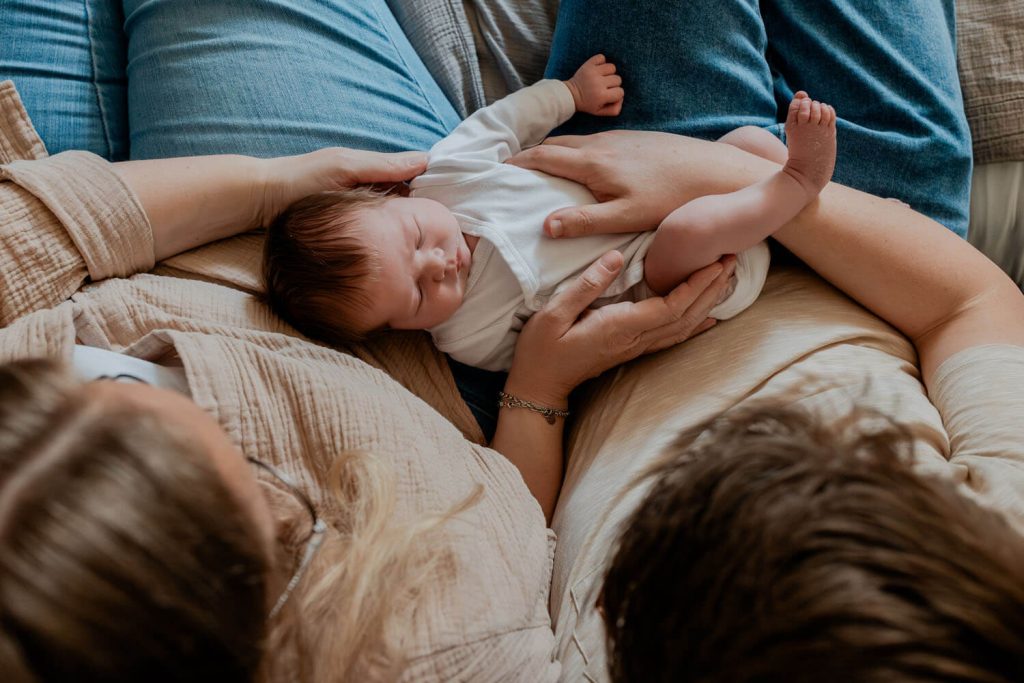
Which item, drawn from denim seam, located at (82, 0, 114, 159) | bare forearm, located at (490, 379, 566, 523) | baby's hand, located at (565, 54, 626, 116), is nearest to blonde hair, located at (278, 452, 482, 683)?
bare forearm, located at (490, 379, 566, 523)

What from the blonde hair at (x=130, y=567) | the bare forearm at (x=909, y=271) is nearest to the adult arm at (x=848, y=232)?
the bare forearm at (x=909, y=271)

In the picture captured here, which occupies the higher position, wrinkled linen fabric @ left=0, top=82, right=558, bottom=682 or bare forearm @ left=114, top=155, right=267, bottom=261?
bare forearm @ left=114, top=155, right=267, bottom=261

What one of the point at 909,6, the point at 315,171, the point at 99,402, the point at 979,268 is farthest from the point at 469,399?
the point at 909,6

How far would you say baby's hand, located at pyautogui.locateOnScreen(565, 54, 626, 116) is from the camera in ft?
4.21

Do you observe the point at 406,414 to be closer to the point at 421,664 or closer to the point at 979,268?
the point at 421,664

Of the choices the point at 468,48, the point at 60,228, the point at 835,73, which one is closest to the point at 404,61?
the point at 468,48

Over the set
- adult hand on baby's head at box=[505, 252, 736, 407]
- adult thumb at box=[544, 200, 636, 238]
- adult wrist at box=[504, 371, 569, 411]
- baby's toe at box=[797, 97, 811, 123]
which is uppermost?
baby's toe at box=[797, 97, 811, 123]

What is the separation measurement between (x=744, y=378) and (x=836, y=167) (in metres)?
0.50

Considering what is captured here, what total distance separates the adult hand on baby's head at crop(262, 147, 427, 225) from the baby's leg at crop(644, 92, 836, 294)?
530mm

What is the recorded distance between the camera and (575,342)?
3.78ft

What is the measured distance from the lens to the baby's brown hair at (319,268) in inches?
44.8

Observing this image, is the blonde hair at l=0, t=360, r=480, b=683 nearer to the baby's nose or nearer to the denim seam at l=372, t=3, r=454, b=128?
the baby's nose

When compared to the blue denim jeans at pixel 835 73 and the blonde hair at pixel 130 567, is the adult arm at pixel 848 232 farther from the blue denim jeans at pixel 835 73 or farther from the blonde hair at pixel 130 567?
the blonde hair at pixel 130 567

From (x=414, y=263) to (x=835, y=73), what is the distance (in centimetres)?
84
